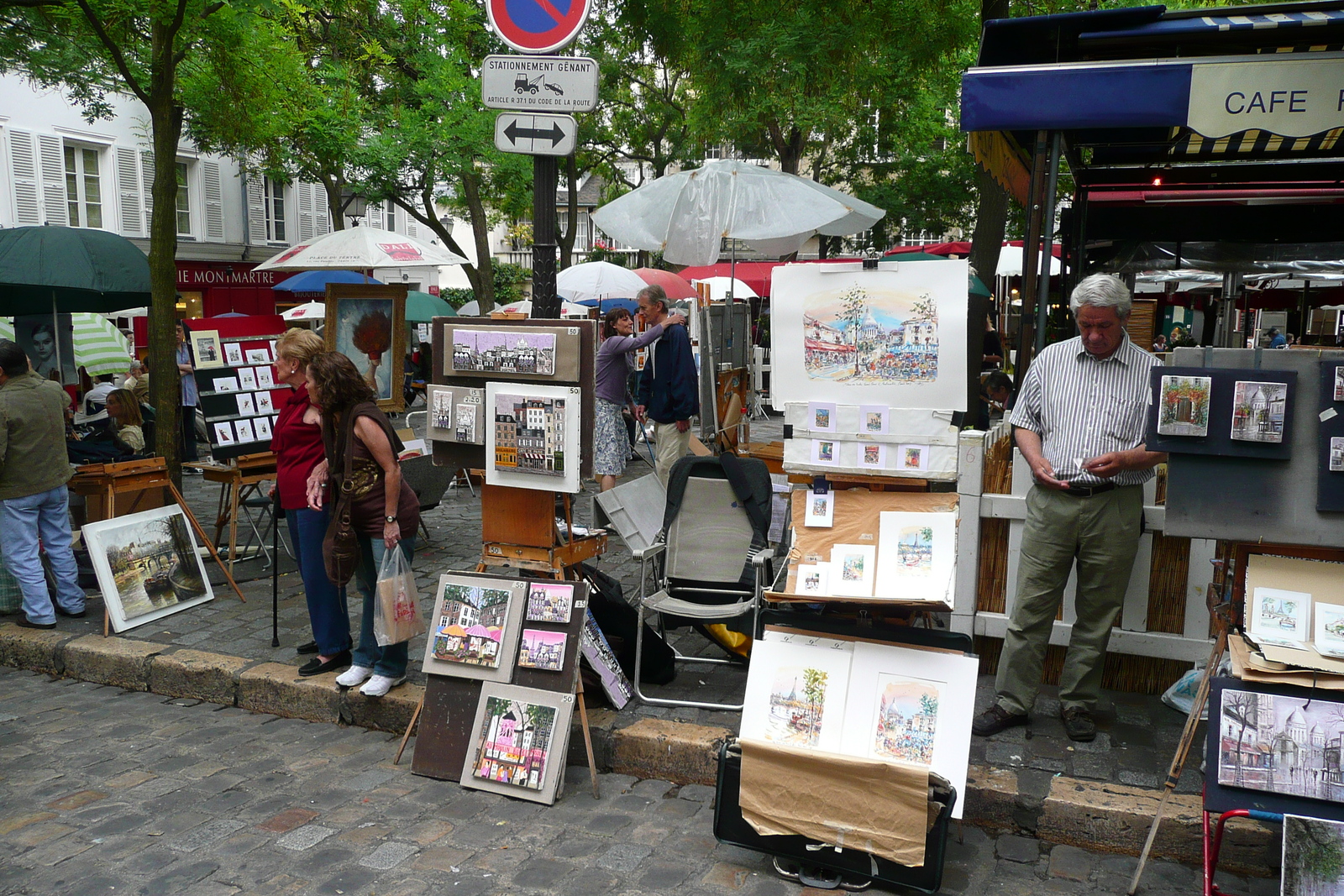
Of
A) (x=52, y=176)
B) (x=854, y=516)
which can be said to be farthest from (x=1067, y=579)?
(x=52, y=176)

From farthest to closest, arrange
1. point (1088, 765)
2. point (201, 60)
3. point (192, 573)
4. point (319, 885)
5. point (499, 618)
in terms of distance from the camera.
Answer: point (201, 60) → point (192, 573) → point (499, 618) → point (1088, 765) → point (319, 885)

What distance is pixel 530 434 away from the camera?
430 centimetres

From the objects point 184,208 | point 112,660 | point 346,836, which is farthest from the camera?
point 184,208

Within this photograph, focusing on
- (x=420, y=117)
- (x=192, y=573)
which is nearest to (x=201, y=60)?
(x=420, y=117)

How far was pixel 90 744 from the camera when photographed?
15.1 feet

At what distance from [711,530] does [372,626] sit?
5.79 feet

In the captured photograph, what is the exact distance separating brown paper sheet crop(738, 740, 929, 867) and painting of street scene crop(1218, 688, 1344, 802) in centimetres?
90

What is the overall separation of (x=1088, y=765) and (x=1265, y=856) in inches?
25.6

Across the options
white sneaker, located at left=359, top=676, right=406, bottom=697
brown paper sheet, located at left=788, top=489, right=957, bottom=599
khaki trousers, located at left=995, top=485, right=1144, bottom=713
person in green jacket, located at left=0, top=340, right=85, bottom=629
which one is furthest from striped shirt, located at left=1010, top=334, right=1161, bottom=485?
person in green jacket, located at left=0, top=340, right=85, bottom=629

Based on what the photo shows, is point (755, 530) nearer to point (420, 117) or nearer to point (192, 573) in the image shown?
point (192, 573)

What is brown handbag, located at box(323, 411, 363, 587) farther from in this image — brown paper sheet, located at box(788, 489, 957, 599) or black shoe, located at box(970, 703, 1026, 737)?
black shoe, located at box(970, 703, 1026, 737)

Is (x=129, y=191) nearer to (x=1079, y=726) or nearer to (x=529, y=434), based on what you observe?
(x=529, y=434)

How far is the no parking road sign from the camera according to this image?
14.0 ft

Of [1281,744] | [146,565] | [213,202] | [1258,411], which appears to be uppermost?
[213,202]
